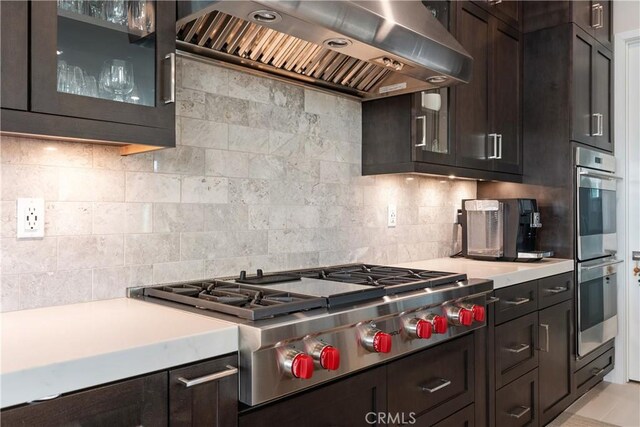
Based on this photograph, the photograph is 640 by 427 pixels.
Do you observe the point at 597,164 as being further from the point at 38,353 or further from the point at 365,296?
→ the point at 38,353

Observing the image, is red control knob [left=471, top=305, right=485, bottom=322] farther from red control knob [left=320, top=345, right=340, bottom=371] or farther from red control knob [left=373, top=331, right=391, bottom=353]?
red control knob [left=320, top=345, right=340, bottom=371]

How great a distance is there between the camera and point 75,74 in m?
1.29

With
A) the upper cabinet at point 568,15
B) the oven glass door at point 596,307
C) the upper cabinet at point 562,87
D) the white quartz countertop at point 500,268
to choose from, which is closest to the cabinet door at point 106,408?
the white quartz countertop at point 500,268

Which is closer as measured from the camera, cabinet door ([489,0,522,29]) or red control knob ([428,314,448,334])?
red control knob ([428,314,448,334])

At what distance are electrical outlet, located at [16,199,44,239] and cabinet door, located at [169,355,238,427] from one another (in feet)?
2.28

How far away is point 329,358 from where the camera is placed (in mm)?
1300

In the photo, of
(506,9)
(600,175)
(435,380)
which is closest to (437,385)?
(435,380)

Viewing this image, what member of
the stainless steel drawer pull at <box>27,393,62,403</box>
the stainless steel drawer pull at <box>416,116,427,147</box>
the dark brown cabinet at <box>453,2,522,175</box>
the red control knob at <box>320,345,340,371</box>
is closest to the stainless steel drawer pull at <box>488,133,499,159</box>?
the dark brown cabinet at <box>453,2,522,175</box>

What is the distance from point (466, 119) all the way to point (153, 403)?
225 cm

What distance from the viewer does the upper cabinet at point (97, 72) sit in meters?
1.18

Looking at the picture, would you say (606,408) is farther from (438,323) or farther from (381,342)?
(381,342)

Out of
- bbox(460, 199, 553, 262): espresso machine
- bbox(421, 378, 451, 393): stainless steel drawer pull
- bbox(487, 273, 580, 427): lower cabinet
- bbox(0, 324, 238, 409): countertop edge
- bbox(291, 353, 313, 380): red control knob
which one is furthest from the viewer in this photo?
bbox(460, 199, 553, 262): espresso machine

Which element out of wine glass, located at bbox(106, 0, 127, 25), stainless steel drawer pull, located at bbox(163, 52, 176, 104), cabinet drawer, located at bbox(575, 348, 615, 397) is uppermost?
wine glass, located at bbox(106, 0, 127, 25)

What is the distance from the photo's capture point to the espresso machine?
115 inches
